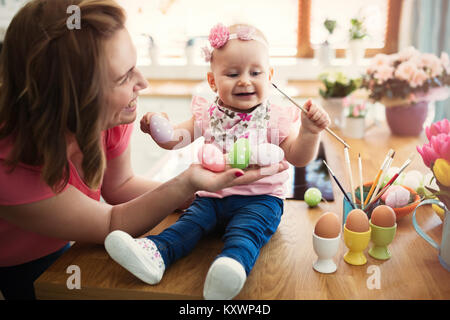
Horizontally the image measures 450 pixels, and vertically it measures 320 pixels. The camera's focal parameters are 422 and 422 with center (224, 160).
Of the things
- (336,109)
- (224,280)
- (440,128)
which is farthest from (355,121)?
(224,280)

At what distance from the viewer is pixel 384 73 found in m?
1.75

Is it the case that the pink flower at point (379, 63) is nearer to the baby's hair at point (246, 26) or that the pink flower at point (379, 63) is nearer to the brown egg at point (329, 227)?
the baby's hair at point (246, 26)

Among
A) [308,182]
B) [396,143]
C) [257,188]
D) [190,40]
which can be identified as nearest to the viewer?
[257,188]

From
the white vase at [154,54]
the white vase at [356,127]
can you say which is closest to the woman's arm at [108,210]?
the white vase at [356,127]

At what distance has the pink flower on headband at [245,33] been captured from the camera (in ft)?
2.84

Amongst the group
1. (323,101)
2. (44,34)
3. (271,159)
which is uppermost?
(44,34)

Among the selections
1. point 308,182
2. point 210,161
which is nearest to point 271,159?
point 210,161

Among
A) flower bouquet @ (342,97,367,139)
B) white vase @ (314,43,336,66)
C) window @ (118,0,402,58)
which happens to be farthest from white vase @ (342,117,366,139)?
white vase @ (314,43,336,66)

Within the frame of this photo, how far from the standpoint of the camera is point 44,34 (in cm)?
69

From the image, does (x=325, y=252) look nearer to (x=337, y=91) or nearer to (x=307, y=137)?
(x=307, y=137)

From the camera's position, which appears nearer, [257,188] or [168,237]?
[168,237]

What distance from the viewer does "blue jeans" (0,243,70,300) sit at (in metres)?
1.01
